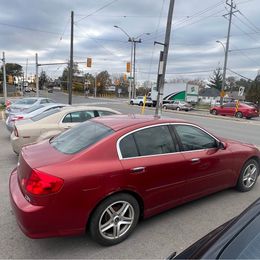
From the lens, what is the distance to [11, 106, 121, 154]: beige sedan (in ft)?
21.6

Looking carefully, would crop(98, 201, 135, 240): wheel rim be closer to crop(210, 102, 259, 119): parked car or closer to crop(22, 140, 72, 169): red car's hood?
crop(22, 140, 72, 169): red car's hood

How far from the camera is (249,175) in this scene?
16.5 ft

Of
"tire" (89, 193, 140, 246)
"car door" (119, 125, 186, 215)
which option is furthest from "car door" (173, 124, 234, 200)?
"tire" (89, 193, 140, 246)

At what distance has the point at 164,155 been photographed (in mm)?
3738

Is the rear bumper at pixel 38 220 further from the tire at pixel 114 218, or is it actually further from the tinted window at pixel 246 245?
the tinted window at pixel 246 245

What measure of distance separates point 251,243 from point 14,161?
6.35 m

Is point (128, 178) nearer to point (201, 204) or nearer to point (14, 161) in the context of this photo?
point (201, 204)

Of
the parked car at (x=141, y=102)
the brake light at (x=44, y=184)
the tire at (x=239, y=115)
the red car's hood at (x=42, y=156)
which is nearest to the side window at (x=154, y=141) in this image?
the red car's hood at (x=42, y=156)

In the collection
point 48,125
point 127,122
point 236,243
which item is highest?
point 127,122

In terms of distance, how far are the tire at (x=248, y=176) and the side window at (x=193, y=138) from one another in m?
0.92

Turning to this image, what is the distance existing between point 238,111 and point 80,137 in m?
26.6

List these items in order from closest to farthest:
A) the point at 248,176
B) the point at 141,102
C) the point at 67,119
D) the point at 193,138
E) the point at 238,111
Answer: the point at 193,138 → the point at 248,176 → the point at 67,119 → the point at 238,111 → the point at 141,102

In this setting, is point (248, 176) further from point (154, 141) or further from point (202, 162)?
point (154, 141)

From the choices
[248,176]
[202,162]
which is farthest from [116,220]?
[248,176]
